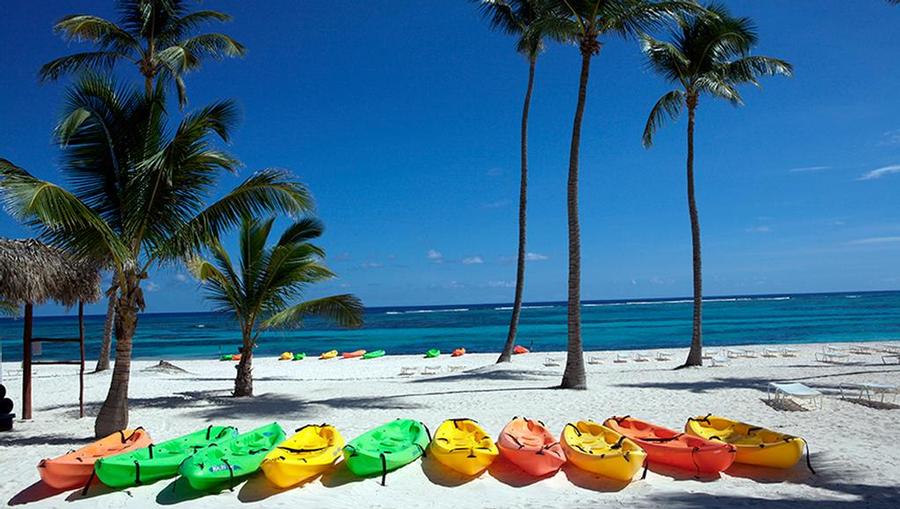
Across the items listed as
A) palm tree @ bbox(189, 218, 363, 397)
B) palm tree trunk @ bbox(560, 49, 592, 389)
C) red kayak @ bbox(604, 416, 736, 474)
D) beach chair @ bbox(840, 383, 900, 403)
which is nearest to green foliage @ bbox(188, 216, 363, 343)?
palm tree @ bbox(189, 218, 363, 397)

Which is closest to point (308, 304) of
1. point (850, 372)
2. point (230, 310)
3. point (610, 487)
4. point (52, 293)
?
point (230, 310)

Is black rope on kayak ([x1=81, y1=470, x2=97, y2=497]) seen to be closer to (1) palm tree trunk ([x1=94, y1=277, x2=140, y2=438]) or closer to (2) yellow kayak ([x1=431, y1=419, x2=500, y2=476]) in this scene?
(1) palm tree trunk ([x1=94, y1=277, x2=140, y2=438])

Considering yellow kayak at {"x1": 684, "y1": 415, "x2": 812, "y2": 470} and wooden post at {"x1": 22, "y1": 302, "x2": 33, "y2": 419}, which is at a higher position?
wooden post at {"x1": 22, "y1": 302, "x2": 33, "y2": 419}

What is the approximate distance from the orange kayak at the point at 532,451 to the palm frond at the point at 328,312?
6.51 m

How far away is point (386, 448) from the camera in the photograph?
723cm

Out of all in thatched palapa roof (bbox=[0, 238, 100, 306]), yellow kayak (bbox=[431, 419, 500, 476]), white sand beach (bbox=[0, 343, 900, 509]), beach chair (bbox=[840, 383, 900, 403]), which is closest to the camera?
white sand beach (bbox=[0, 343, 900, 509])

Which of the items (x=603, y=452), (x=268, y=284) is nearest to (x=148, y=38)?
(x=268, y=284)

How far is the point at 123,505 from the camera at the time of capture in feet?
19.8

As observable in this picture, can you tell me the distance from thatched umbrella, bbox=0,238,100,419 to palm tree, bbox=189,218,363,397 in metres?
2.32

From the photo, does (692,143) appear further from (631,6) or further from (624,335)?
(624,335)

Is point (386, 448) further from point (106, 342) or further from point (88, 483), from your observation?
point (106, 342)

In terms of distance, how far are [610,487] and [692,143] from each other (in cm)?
1285

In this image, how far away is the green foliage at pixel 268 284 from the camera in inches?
518

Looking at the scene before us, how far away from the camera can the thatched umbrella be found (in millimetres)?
9484
